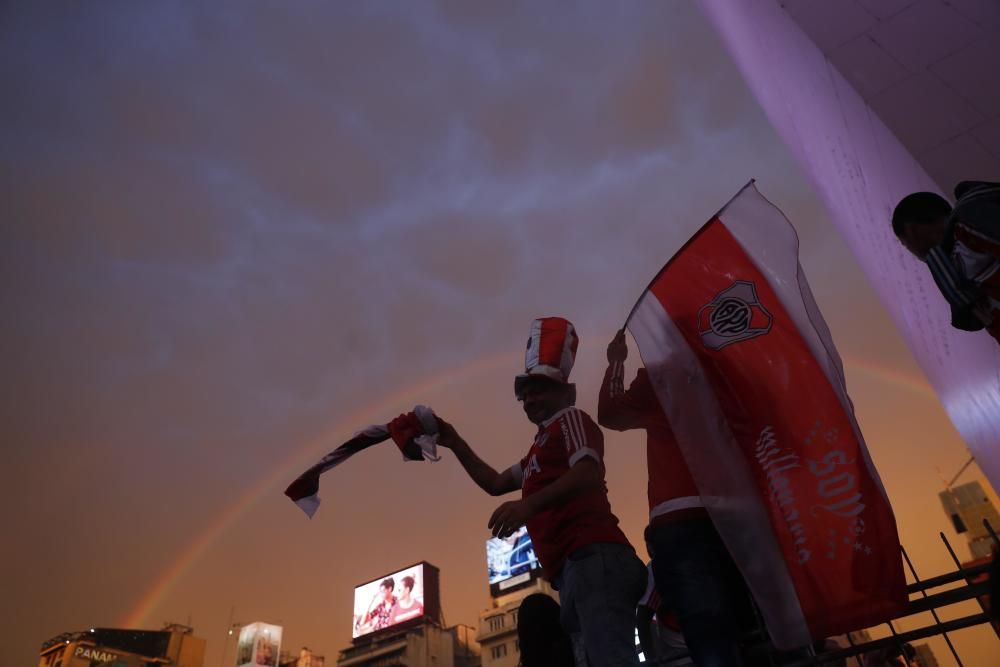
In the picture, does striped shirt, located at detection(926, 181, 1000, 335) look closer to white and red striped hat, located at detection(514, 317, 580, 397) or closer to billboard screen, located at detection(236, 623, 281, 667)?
white and red striped hat, located at detection(514, 317, 580, 397)

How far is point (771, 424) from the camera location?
100 inches

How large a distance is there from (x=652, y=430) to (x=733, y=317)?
71 centimetres

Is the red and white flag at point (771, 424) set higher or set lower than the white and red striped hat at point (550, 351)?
lower

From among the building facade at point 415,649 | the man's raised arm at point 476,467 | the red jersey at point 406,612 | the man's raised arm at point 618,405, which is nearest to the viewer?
the man's raised arm at point 618,405

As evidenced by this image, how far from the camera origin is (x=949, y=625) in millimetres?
2172

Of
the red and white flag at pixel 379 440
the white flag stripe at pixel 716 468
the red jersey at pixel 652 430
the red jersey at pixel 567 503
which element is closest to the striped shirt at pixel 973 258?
the white flag stripe at pixel 716 468

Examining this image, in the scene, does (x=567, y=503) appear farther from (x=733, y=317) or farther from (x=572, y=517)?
(x=733, y=317)

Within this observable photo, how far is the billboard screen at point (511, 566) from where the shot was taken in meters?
47.0

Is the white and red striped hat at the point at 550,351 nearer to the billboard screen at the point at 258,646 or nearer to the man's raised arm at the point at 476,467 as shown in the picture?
the man's raised arm at the point at 476,467

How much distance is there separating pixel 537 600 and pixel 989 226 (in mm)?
2762

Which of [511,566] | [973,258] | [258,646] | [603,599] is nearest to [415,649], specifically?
[511,566]

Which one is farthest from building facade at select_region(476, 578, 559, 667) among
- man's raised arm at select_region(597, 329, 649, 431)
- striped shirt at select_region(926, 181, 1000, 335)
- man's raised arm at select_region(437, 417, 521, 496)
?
striped shirt at select_region(926, 181, 1000, 335)

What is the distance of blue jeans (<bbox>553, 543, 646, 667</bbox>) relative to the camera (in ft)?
8.07

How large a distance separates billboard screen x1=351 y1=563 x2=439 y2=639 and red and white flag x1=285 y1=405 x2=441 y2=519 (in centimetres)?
5055
